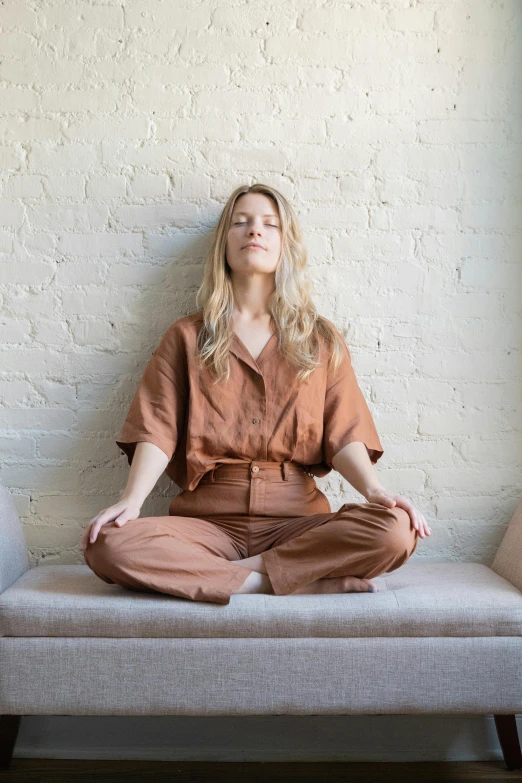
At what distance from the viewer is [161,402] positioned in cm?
249

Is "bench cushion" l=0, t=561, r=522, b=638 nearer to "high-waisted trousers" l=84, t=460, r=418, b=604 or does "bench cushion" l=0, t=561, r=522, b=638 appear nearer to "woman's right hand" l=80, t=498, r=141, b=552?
"high-waisted trousers" l=84, t=460, r=418, b=604

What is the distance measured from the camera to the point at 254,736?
2.44m

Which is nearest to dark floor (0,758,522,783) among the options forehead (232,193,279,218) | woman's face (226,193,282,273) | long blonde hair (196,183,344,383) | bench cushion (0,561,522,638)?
bench cushion (0,561,522,638)

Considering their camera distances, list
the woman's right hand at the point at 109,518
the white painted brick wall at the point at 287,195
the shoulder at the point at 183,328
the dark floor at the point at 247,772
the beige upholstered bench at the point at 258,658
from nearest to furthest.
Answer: the beige upholstered bench at the point at 258,658 → the woman's right hand at the point at 109,518 → the dark floor at the point at 247,772 → the shoulder at the point at 183,328 → the white painted brick wall at the point at 287,195

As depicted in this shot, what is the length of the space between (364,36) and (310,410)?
4.23 feet

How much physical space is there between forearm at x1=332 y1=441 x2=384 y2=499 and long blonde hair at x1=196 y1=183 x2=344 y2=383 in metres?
0.27

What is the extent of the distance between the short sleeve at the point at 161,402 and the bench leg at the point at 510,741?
1274mm

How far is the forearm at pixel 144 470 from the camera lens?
2.34 m

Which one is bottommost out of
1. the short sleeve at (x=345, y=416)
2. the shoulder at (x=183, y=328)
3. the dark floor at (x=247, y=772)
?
the dark floor at (x=247, y=772)

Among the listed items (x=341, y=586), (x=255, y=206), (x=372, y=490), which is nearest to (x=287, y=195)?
(x=255, y=206)

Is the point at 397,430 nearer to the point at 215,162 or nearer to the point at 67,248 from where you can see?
the point at 215,162

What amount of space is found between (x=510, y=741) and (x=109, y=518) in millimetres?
1341

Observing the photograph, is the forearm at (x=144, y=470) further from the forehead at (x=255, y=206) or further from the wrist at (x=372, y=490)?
the forehead at (x=255, y=206)

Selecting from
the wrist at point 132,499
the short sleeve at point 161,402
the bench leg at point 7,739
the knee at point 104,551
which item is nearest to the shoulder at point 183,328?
the short sleeve at point 161,402
